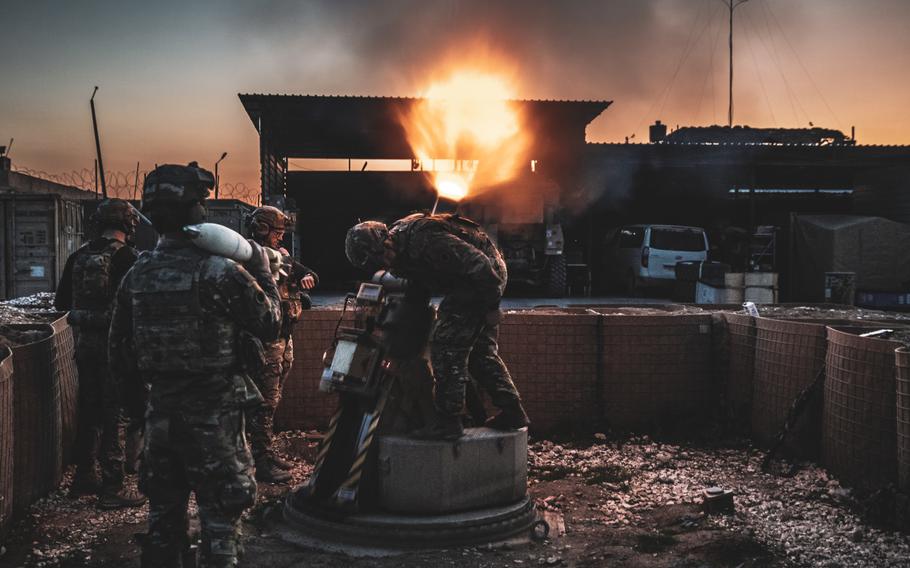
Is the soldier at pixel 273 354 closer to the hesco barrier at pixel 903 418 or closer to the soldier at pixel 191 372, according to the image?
the soldier at pixel 191 372

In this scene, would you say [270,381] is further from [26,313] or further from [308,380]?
[26,313]

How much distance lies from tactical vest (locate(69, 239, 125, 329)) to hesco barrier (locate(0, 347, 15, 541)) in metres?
0.65

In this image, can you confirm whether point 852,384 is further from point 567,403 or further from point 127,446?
point 127,446

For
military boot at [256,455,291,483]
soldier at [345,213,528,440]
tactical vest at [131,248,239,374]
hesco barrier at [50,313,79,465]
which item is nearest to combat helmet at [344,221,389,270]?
soldier at [345,213,528,440]

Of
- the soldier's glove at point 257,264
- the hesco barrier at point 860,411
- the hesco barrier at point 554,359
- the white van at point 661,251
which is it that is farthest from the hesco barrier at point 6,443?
the white van at point 661,251

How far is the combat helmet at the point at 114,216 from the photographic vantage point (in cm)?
521

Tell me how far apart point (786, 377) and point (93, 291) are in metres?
5.11

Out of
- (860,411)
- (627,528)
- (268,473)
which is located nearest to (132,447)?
(268,473)

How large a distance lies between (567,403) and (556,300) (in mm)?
13192

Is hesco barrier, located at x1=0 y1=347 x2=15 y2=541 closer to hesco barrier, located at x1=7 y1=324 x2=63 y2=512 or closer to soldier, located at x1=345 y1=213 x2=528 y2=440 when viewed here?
hesco barrier, located at x1=7 y1=324 x2=63 y2=512

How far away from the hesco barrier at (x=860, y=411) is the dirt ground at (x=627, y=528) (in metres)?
0.19

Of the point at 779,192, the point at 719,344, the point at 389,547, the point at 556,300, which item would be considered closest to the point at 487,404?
the point at 719,344

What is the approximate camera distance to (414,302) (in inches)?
195

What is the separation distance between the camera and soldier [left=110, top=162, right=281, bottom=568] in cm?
328
